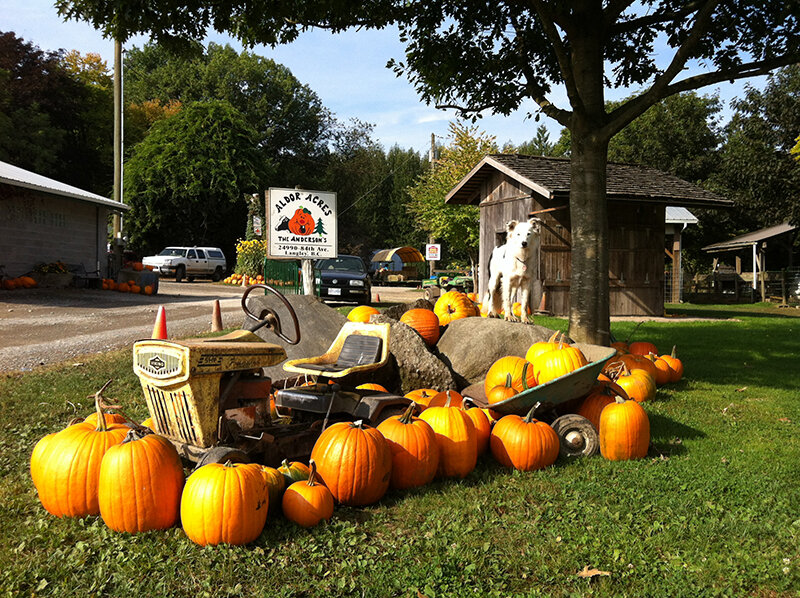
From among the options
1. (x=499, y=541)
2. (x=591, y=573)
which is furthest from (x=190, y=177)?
(x=591, y=573)

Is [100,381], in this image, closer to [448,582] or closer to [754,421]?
[448,582]

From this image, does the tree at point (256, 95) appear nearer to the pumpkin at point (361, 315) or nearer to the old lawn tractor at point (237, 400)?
the pumpkin at point (361, 315)

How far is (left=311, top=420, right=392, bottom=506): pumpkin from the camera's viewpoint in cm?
370

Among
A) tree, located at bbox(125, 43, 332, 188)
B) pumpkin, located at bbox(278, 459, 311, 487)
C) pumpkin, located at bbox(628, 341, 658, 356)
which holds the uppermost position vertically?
tree, located at bbox(125, 43, 332, 188)

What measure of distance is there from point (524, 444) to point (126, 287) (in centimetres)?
1988

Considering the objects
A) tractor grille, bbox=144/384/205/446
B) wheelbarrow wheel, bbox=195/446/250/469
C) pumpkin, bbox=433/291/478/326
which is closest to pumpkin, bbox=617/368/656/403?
pumpkin, bbox=433/291/478/326

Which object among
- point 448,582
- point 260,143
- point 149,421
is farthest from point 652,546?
point 260,143

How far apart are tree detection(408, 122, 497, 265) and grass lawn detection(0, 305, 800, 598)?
24543mm

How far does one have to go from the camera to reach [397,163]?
5953cm

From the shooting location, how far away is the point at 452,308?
9523 millimetres

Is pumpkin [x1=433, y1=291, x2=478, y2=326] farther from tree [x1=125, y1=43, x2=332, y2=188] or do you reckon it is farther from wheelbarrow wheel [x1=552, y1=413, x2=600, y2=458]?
tree [x1=125, y1=43, x2=332, y2=188]

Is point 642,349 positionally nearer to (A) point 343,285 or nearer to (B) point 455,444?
(B) point 455,444

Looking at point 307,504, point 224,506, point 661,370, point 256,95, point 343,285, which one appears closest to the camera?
point 224,506

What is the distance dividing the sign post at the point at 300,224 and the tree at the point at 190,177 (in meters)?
28.8
